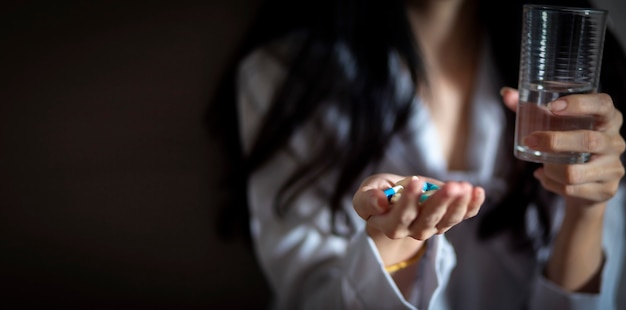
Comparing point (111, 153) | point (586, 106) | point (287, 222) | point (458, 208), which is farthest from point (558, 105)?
point (111, 153)

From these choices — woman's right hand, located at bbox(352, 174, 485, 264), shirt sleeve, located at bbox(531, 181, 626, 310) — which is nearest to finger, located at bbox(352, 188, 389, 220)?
woman's right hand, located at bbox(352, 174, 485, 264)

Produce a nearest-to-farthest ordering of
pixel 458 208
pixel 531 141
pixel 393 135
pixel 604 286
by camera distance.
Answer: pixel 458 208
pixel 531 141
pixel 604 286
pixel 393 135

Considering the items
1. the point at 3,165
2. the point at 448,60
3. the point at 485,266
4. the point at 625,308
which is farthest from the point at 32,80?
the point at 625,308

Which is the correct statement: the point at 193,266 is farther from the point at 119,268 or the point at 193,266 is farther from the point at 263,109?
the point at 263,109

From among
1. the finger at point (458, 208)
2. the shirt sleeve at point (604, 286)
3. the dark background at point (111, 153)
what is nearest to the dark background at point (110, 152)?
the dark background at point (111, 153)

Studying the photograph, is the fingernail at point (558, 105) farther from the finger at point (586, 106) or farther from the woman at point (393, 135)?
the woman at point (393, 135)

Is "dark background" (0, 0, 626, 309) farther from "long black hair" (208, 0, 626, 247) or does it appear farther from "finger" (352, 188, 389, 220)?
"finger" (352, 188, 389, 220)

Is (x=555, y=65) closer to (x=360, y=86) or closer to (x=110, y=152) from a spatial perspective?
(x=360, y=86)

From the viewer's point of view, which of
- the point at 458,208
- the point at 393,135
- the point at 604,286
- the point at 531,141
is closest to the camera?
the point at 458,208
